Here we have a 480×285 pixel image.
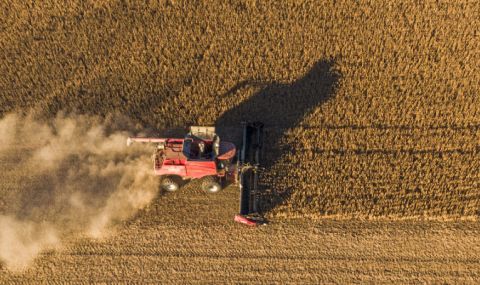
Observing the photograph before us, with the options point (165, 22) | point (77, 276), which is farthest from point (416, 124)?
point (77, 276)

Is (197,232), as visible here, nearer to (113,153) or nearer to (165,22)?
(113,153)

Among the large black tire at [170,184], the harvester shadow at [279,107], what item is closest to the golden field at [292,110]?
the harvester shadow at [279,107]

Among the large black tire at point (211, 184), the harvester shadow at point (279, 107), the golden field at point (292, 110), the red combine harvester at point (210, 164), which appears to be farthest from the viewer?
the harvester shadow at point (279, 107)

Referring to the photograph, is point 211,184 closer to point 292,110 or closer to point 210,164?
point 210,164

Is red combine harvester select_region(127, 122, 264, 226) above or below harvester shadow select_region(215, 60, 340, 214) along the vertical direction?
below

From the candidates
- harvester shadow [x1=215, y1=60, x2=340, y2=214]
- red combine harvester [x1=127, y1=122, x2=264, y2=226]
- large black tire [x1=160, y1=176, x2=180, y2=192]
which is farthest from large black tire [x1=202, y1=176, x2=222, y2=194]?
harvester shadow [x1=215, y1=60, x2=340, y2=214]

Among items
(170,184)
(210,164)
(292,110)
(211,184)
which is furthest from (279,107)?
(170,184)

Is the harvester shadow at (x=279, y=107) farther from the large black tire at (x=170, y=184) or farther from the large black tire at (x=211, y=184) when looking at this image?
the large black tire at (x=170, y=184)

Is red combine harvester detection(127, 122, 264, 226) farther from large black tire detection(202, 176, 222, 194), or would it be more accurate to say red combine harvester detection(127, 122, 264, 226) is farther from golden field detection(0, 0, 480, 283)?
golden field detection(0, 0, 480, 283)
